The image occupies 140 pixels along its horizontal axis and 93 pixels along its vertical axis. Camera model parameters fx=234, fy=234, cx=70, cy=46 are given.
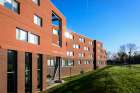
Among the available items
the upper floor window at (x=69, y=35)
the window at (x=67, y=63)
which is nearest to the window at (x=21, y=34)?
the window at (x=67, y=63)

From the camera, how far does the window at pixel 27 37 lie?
81.2ft

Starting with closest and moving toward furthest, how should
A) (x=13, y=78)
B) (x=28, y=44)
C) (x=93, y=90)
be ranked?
(x=93, y=90) < (x=13, y=78) < (x=28, y=44)

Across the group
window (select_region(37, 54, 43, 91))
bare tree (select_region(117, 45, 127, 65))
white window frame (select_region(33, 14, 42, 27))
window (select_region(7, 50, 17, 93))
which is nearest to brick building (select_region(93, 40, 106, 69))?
bare tree (select_region(117, 45, 127, 65))

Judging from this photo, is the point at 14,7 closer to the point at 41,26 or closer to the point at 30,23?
the point at 30,23

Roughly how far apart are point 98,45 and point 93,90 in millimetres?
79523

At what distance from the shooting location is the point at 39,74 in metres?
31.8

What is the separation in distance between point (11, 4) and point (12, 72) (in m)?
6.78

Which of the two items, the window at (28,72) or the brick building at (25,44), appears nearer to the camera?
the brick building at (25,44)

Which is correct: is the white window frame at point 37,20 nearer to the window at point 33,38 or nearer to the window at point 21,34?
the window at point 33,38

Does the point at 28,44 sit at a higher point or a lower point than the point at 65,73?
higher

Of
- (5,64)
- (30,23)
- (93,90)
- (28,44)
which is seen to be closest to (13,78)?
(5,64)

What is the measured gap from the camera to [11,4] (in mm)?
23172

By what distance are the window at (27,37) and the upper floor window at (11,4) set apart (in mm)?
2184

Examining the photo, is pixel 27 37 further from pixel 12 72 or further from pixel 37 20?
pixel 12 72
